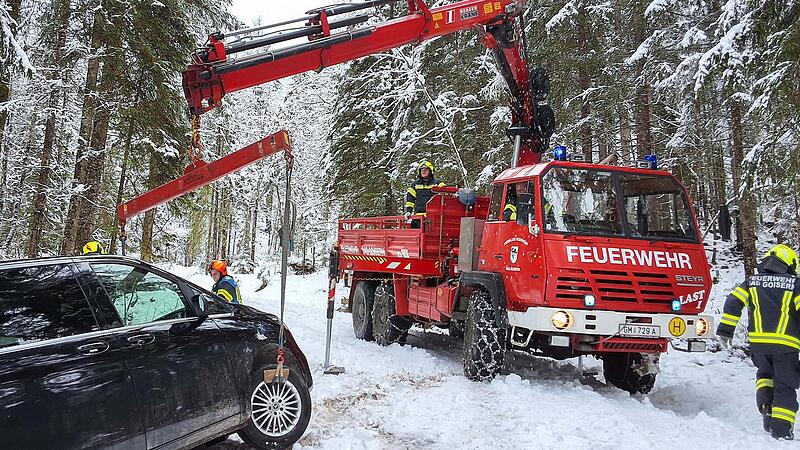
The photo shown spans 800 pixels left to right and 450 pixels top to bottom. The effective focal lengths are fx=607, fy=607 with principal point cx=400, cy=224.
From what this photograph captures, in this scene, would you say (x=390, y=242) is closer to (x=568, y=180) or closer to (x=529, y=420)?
(x=568, y=180)

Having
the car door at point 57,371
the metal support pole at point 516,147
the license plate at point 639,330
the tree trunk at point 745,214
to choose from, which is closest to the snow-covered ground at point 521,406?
the license plate at point 639,330

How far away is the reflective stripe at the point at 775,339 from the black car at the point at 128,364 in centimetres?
452

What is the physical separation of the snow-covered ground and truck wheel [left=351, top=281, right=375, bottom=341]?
57.0 inches

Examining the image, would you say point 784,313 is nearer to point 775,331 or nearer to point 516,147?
point 775,331

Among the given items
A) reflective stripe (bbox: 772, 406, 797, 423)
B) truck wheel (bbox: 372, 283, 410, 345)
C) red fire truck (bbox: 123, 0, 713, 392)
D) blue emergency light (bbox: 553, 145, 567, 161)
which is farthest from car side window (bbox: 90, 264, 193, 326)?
truck wheel (bbox: 372, 283, 410, 345)

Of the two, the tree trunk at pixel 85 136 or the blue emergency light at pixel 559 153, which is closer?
the blue emergency light at pixel 559 153

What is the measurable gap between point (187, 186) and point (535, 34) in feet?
34.2

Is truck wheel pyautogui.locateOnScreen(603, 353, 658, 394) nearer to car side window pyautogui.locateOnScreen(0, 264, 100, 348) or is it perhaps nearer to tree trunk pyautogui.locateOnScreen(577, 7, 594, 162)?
car side window pyautogui.locateOnScreen(0, 264, 100, 348)

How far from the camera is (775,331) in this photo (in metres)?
5.99

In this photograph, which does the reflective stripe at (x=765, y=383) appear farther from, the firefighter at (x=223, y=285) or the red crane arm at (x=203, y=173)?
the firefighter at (x=223, y=285)

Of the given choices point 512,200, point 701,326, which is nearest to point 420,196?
point 512,200

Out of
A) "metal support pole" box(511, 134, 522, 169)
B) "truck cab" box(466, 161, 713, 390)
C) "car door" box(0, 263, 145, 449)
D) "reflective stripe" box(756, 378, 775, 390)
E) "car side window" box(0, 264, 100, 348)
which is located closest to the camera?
"car door" box(0, 263, 145, 449)

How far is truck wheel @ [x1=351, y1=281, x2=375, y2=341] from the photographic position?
11.8 meters

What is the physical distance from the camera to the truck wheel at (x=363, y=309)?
11.8m
